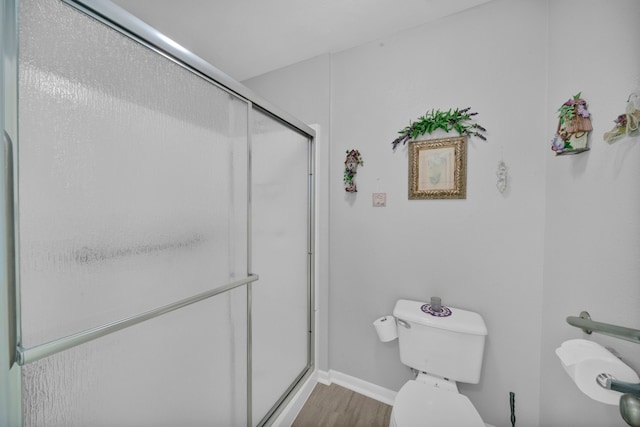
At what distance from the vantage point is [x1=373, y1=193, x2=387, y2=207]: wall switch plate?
1.53 m

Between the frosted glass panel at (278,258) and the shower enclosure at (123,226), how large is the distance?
0.02m

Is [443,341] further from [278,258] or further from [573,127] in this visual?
[573,127]

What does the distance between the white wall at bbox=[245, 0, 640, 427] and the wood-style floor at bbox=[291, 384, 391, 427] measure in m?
0.14

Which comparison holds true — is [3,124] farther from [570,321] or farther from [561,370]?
[561,370]

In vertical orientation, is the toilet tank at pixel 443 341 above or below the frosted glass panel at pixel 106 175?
below

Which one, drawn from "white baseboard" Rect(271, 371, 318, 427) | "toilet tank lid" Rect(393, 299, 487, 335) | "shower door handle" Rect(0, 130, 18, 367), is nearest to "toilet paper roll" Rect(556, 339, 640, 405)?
"toilet tank lid" Rect(393, 299, 487, 335)

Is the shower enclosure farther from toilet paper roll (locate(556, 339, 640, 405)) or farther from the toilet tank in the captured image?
toilet paper roll (locate(556, 339, 640, 405))

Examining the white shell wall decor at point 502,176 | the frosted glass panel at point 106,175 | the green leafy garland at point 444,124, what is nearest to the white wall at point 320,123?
the green leafy garland at point 444,124

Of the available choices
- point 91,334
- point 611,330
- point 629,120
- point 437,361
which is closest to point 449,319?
point 437,361

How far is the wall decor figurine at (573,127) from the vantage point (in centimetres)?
93

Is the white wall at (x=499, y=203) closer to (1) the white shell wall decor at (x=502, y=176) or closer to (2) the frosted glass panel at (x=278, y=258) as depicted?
(1) the white shell wall decor at (x=502, y=176)

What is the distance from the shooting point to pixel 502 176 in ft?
4.03

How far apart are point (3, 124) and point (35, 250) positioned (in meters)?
0.25

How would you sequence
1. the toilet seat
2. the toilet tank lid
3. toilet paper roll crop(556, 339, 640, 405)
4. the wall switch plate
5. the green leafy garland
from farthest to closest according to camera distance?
the wall switch plate < the green leafy garland < the toilet tank lid < the toilet seat < toilet paper roll crop(556, 339, 640, 405)
